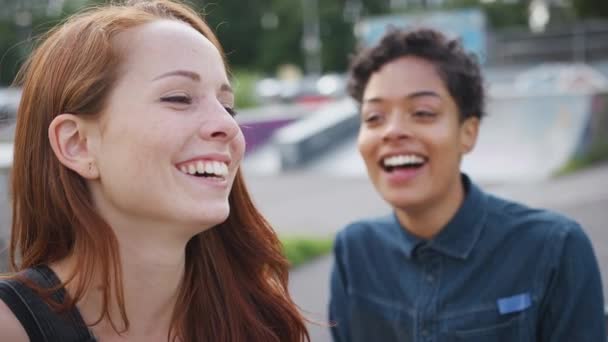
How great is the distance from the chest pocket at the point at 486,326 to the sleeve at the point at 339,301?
46 cm

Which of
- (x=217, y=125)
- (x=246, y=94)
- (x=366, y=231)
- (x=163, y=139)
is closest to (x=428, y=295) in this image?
(x=366, y=231)

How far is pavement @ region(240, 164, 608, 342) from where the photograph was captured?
7.06 metres

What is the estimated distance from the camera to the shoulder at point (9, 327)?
1566mm

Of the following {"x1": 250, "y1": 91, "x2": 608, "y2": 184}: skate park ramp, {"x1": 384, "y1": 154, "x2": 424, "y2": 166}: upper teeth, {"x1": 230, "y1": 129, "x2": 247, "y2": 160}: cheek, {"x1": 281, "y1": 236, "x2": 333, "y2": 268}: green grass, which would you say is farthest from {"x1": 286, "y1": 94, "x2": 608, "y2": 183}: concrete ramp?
{"x1": 230, "y1": 129, "x2": 247, "y2": 160}: cheek

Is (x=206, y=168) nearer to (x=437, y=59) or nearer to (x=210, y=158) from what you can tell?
(x=210, y=158)

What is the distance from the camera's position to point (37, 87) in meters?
1.85

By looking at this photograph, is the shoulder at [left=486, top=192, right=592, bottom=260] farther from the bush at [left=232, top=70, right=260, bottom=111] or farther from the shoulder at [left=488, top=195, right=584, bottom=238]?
the bush at [left=232, top=70, right=260, bottom=111]

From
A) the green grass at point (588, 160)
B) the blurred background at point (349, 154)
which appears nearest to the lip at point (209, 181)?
the blurred background at point (349, 154)

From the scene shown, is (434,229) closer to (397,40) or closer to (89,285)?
(397,40)

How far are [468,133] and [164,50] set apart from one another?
138 cm

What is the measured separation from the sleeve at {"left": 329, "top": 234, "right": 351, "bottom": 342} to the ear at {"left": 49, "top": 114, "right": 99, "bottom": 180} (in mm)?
1284

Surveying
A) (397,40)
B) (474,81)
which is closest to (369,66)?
(397,40)

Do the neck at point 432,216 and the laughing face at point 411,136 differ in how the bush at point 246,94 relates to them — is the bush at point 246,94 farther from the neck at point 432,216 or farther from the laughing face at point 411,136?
the neck at point 432,216

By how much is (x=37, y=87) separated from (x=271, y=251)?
819 mm
